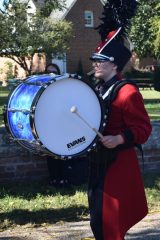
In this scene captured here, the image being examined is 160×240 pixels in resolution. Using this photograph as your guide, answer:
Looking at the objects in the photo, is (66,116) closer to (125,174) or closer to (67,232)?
(125,174)

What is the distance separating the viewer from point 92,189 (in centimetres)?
390

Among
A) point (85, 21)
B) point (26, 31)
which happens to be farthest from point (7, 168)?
point (85, 21)

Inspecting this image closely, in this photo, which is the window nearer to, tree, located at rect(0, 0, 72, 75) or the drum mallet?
tree, located at rect(0, 0, 72, 75)

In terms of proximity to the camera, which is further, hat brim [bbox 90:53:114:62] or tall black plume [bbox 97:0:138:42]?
tall black plume [bbox 97:0:138:42]

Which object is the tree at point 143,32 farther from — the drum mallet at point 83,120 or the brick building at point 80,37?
the drum mallet at point 83,120

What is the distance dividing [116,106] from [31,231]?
79.1 inches

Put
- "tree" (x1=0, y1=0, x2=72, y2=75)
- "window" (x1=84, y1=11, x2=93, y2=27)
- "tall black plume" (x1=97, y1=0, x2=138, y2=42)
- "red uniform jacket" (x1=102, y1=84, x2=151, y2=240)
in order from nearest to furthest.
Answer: "red uniform jacket" (x1=102, y1=84, x2=151, y2=240) < "tall black plume" (x1=97, y1=0, x2=138, y2=42) < "tree" (x1=0, y1=0, x2=72, y2=75) < "window" (x1=84, y1=11, x2=93, y2=27)

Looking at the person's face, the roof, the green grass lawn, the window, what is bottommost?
the window

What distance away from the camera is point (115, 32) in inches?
160

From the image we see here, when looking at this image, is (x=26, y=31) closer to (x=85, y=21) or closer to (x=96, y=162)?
(x=85, y=21)

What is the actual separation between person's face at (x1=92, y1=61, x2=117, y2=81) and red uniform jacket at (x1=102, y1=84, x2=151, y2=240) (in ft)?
0.49

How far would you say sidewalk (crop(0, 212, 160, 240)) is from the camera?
201 inches

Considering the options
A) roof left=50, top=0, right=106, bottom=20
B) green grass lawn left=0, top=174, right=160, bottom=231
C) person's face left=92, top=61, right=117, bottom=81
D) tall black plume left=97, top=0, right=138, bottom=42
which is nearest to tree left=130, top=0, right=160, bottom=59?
A: roof left=50, top=0, right=106, bottom=20

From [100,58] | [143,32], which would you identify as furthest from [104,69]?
[143,32]
